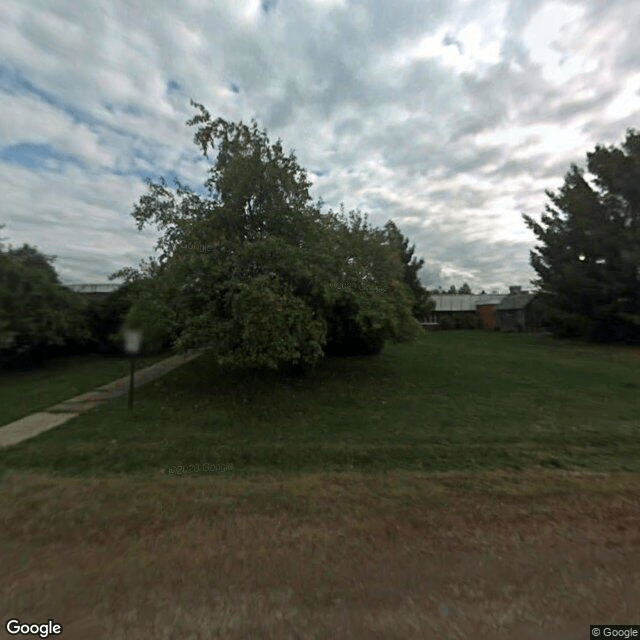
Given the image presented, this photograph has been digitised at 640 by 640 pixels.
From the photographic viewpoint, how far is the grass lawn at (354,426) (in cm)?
524

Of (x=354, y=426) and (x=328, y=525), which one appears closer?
(x=328, y=525)

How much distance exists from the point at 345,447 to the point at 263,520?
228cm

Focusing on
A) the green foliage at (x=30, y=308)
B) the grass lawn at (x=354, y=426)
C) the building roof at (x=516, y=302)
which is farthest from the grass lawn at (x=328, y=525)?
the building roof at (x=516, y=302)

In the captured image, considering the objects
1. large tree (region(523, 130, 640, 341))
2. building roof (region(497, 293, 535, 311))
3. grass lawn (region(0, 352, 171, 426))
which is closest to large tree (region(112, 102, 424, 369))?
grass lawn (region(0, 352, 171, 426))

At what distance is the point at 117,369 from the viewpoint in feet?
47.2

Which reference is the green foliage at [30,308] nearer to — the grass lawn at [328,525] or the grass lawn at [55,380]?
the grass lawn at [55,380]

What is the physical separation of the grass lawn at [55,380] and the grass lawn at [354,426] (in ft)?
1.14

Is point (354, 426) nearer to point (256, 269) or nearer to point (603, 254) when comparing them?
point (256, 269)

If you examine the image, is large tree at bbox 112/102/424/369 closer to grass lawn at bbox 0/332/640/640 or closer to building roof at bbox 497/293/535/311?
grass lawn at bbox 0/332/640/640

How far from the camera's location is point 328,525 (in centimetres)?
348

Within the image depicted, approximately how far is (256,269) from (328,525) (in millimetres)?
5844

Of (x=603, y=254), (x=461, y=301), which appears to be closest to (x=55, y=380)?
(x=603, y=254)

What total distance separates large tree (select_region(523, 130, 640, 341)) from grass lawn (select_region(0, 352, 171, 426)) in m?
23.9

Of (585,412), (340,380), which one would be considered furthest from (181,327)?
(585,412)
